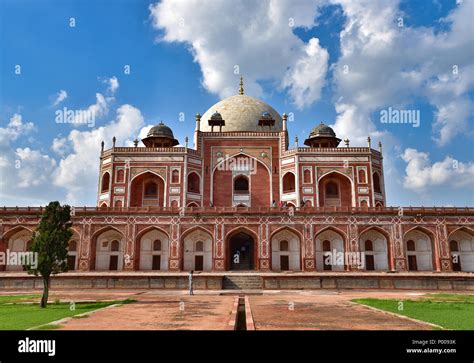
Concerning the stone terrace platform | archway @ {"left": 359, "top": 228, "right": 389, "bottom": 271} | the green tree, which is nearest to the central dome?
archway @ {"left": 359, "top": 228, "right": 389, "bottom": 271}

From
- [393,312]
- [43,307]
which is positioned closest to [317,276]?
[393,312]

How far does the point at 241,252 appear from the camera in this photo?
106ft

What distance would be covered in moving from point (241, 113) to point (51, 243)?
32.4 metres

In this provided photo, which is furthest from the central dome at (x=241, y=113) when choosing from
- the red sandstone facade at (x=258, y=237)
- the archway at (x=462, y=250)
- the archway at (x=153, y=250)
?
the archway at (x=462, y=250)

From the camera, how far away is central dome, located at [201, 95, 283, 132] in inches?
1746

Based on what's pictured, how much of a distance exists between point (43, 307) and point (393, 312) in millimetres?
12538

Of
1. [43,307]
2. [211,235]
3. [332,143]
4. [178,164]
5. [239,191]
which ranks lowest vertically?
[43,307]

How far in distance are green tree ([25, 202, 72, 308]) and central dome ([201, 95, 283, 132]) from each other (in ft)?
94.1

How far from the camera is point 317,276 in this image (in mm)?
23359

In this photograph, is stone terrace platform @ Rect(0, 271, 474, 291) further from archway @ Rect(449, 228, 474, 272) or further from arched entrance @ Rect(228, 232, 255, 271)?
archway @ Rect(449, 228, 474, 272)

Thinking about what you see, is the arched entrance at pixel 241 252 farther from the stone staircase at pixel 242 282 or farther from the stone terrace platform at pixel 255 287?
the stone terrace platform at pixel 255 287

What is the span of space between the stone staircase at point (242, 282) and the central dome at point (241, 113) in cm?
2294

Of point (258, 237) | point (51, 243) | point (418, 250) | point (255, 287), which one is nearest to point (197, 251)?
point (258, 237)

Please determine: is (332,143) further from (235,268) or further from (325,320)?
(325,320)
